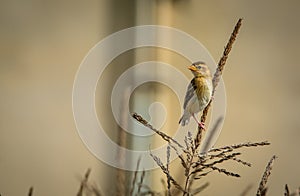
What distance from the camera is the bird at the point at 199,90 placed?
21.0 inches

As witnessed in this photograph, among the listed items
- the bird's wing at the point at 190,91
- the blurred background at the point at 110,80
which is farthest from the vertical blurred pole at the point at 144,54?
the bird's wing at the point at 190,91

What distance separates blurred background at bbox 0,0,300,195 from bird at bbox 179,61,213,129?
0.53 m

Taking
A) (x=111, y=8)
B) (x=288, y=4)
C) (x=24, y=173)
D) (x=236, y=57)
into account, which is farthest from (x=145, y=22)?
(x=24, y=173)

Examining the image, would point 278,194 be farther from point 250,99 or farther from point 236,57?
point 236,57

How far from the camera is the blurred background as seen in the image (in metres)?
1.13

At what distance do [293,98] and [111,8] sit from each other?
55 centimetres

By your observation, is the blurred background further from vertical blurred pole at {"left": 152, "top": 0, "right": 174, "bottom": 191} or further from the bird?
the bird

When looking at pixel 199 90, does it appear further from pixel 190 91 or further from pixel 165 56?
pixel 165 56

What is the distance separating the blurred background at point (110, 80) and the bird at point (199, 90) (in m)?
Result: 0.53


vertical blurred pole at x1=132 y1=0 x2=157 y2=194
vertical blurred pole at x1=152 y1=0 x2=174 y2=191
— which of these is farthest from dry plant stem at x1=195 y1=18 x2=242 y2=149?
vertical blurred pole at x1=132 y1=0 x2=157 y2=194

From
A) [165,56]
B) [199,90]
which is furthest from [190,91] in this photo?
[165,56]

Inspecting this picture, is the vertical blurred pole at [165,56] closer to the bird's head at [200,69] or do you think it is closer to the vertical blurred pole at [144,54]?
the vertical blurred pole at [144,54]

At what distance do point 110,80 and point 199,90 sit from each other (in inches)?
26.5

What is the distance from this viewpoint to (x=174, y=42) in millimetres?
940
